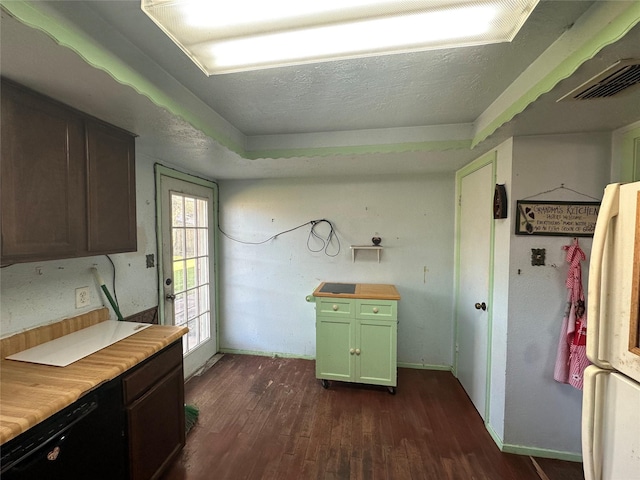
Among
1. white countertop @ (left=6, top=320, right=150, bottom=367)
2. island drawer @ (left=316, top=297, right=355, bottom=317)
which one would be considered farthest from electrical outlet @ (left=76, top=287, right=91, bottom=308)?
island drawer @ (left=316, top=297, right=355, bottom=317)

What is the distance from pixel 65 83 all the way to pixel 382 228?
2.37 metres

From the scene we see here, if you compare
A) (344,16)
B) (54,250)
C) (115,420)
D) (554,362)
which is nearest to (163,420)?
(115,420)

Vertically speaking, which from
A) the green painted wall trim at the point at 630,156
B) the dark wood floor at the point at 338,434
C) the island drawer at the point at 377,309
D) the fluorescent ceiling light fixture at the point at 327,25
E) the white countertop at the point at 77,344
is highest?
the fluorescent ceiling light fixture at the point at 327,25

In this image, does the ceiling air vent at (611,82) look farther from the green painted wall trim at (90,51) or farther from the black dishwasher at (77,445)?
the black dishwasher at (77,445)

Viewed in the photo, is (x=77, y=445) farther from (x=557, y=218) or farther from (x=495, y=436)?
(x=557, y=218)

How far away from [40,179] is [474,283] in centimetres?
273

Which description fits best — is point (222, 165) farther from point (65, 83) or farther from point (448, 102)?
point (448, 102)

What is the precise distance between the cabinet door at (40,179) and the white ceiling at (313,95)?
0.10 meters

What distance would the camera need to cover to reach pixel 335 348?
2244mm

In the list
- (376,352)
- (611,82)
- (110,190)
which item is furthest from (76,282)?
(611,82)

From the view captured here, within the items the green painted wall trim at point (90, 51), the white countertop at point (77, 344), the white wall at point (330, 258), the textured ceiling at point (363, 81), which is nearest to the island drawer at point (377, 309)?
the white wall at point (330, 258)

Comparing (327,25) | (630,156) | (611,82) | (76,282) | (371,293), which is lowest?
(371,293)

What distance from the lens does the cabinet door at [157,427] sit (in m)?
1.21

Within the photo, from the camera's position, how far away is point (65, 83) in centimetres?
99
